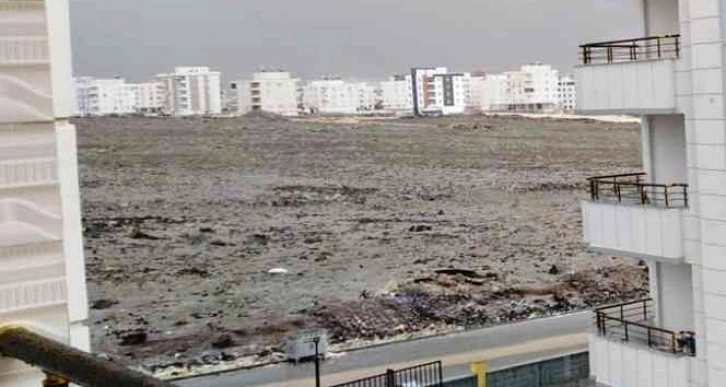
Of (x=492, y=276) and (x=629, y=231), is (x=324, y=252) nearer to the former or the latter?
(x=492, y=276)

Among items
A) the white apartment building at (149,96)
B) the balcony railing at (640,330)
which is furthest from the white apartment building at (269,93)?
the balcony railing at (640,330)

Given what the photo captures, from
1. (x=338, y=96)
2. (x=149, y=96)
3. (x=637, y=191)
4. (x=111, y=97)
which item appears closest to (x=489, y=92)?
(x=338, y=96)

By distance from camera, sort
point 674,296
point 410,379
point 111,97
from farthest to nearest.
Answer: point 111,97, point 410,379, point 674,296

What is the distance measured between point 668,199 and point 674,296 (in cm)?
53

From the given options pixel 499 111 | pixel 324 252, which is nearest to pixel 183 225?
pixel 324 252

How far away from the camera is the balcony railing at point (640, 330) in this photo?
4188mm

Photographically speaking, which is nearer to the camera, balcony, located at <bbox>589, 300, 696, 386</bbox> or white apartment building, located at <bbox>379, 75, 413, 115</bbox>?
balcony, located at <bbox>589, 300, 696, 386</bbox>

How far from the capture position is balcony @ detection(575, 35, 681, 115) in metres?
4.08

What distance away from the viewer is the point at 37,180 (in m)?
0.89

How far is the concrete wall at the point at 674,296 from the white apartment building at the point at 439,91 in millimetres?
33534

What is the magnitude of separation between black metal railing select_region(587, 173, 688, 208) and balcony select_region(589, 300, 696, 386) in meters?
0.58

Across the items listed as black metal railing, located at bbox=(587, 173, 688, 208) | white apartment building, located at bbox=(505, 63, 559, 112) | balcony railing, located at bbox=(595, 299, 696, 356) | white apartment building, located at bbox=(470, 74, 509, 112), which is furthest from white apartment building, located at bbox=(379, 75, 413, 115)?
black metal railing, located at bbox=(587, 173, 688, 208)

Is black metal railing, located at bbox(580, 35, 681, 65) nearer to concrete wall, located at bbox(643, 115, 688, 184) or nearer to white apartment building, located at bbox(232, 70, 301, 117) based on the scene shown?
concrete wall, located at bbox(643, 115, 688, 184)

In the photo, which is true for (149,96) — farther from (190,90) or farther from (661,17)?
(661,17)
